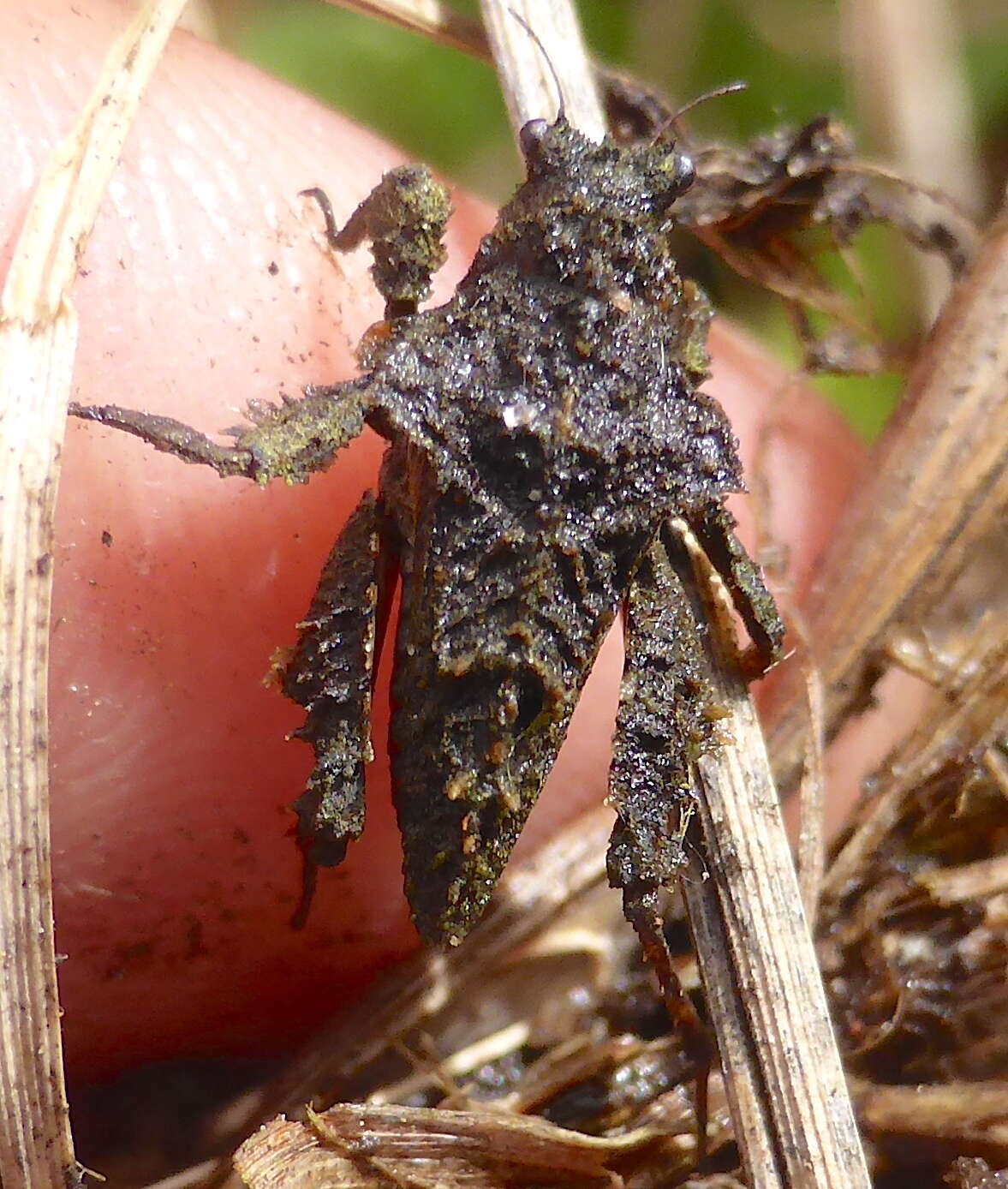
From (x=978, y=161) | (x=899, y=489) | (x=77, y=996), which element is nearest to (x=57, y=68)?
(x=77, y=996)

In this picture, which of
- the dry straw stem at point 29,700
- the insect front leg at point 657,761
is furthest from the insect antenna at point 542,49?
the dry straw stem at point 29,700

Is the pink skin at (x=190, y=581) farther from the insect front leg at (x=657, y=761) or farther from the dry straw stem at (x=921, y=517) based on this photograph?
the dry straw stem at (x=921, y=517)

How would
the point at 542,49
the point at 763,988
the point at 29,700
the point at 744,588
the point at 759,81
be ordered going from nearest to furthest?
1. the point at 29,700
2. the point at 763,988
3. the point at 744,588
4. the point at 542,49
5. the point at 759,81

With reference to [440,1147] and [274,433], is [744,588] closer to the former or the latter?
[274,433]

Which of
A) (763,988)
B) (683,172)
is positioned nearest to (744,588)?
(763,988)

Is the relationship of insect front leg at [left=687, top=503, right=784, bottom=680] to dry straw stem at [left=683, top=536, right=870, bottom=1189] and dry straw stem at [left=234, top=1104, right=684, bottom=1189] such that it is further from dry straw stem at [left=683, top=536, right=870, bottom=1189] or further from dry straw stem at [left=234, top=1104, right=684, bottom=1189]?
dry straw stem at [left=234, top=1104, right=684, bottom=1189]

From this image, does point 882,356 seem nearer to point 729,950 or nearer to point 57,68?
point 729,950
